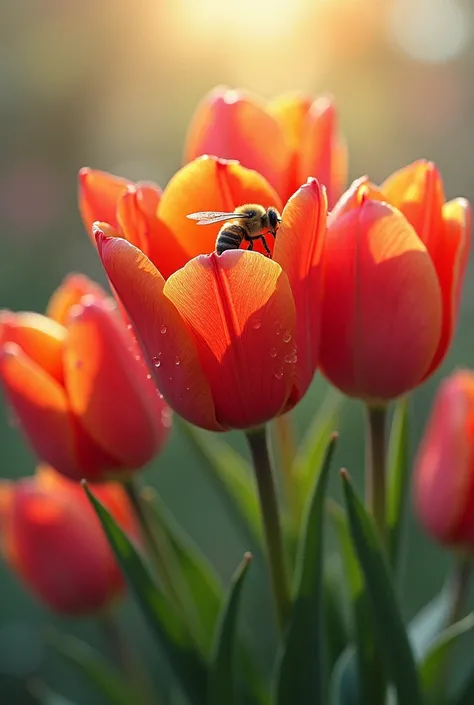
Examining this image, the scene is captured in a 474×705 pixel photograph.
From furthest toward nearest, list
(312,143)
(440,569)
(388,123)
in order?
1. (388,123)
2. (440,569)
3. (312,143)

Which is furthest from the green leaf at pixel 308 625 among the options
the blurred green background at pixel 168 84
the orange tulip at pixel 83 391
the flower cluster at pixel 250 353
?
the blurred green background at pixel 168 84

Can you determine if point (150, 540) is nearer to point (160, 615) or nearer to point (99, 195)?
point (160, 615)

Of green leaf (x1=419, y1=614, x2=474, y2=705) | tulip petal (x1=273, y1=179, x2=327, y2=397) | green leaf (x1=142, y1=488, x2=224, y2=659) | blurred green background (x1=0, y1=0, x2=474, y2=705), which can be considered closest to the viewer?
tulip petal (x1=273, y1=179, x2=327, y2=397)

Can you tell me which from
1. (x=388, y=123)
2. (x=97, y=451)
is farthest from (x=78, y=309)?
(x=388, y=123)

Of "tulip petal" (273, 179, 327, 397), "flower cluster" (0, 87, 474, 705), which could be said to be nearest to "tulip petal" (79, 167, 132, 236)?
"flower cluster" (0, 87, 474, 705)

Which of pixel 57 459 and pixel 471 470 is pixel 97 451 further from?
pixel 471 470

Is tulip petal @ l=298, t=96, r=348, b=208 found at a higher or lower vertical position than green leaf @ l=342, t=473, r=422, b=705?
higher

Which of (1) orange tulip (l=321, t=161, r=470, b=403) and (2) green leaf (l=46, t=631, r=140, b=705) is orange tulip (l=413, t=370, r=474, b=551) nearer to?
(1) orange tulip (l=321, t=161, r=470, b=403)
